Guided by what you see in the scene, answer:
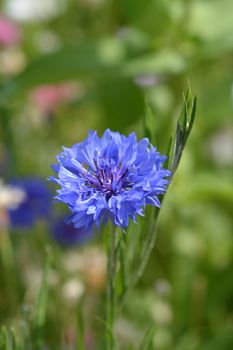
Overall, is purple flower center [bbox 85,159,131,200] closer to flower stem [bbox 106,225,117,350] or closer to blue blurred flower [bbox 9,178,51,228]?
flower stem [bbox 106,225,117,350]

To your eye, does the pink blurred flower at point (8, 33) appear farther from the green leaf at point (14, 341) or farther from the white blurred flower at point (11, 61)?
the green leaf at point (14, 341)

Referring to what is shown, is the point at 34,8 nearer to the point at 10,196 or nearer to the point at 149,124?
the point at 10,196

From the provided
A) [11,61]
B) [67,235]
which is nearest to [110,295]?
[67,235]

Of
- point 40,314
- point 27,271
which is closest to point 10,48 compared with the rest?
point 27,271

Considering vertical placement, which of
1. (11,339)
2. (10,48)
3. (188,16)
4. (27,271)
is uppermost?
(10,48)

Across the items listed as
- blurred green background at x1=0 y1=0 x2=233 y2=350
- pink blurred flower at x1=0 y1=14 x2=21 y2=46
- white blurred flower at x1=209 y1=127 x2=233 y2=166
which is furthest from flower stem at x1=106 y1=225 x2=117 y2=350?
pink blurred flower at x1=0 y1=14 x2=21 y2=46

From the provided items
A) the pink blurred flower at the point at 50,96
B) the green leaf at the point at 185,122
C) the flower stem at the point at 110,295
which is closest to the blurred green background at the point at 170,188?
the pink blurred flower at the point at 50,96

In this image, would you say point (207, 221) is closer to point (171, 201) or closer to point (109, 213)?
point (171, 201)
